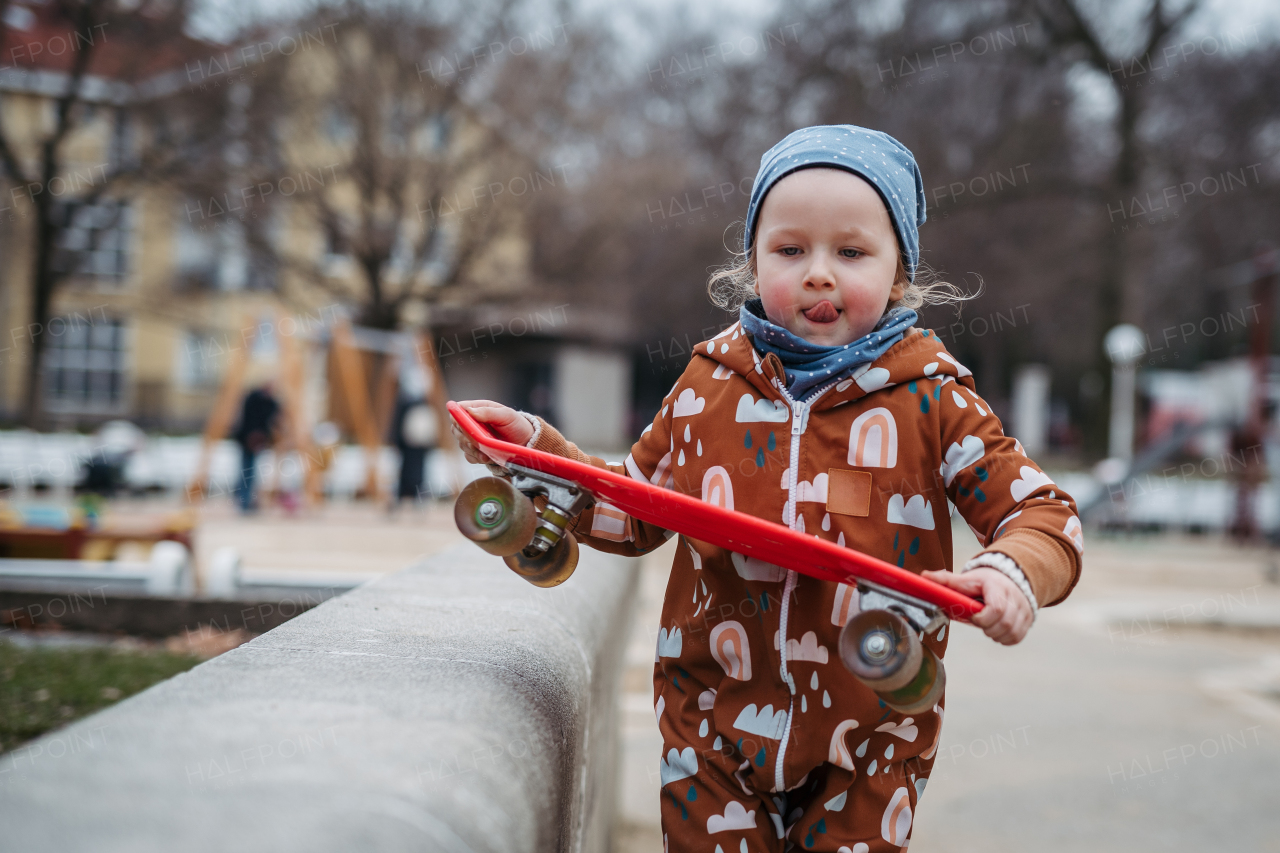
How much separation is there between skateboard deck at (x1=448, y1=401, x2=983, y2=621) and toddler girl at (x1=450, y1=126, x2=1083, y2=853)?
8cm

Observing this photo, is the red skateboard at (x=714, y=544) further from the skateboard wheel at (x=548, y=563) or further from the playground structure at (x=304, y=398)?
the playground structure at (x=304, y=398)

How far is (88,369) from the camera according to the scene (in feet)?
94.0

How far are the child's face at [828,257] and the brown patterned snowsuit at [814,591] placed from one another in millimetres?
90

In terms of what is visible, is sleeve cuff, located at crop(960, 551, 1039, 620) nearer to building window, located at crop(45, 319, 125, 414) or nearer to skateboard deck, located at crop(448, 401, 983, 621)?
skateboard deck, located at crop(448, 401, 983, 621)

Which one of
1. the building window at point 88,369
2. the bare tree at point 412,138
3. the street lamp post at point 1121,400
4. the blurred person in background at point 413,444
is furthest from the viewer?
the building window at point 88,369

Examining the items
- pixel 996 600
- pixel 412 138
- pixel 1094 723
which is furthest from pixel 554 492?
pixel 412 138

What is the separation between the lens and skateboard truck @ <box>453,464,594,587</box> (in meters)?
1.48

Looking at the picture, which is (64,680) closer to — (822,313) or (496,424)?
(496,424)

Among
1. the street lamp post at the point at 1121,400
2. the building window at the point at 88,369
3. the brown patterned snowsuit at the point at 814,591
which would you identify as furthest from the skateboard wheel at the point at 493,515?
the building window at the point at 88,369

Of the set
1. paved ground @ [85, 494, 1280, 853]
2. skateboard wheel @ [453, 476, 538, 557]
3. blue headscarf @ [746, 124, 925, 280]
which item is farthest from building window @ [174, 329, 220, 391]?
skateboard wheel @ [453, 476, 538, 557]

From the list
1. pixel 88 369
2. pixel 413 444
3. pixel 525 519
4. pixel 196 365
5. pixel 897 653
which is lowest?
pixel 413 444

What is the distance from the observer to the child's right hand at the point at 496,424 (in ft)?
5.51

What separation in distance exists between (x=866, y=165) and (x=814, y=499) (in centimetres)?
54

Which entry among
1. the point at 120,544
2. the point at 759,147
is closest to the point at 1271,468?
the point at 759,147
